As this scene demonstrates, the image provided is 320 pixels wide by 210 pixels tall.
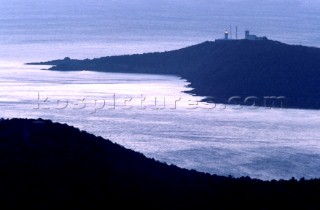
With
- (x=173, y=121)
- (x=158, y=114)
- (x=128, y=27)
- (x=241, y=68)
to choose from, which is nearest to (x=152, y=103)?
(x=158, y=114)

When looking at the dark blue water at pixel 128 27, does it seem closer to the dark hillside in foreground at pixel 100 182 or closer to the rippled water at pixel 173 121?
the rippled water at pixel 173 121

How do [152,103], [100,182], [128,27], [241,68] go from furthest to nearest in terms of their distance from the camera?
[128,27]
[241,68]
[152,103]
[100,182]

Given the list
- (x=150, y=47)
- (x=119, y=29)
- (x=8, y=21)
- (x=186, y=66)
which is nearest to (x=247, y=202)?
(x=186, y=66)

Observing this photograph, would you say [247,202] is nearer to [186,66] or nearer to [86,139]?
[86,139]

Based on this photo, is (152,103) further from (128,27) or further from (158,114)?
(128,27)

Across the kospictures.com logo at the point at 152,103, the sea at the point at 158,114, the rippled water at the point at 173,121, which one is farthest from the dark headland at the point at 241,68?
the rippled water at the point at 173,121

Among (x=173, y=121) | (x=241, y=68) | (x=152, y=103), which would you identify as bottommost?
(x=173, y=121)
